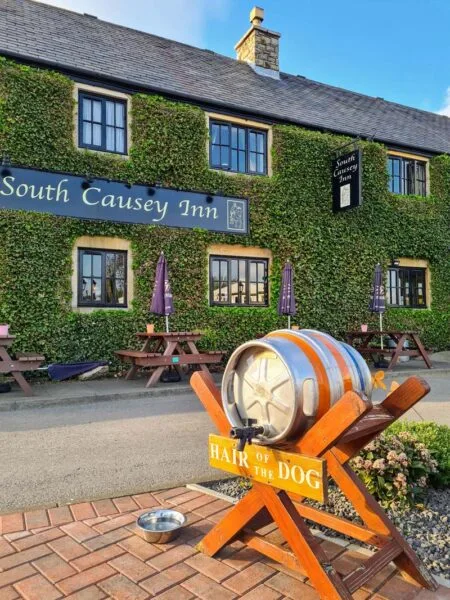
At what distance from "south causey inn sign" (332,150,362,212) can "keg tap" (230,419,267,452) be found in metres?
11.5

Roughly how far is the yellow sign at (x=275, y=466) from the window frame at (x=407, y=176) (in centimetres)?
1443

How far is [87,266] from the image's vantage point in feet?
35.4

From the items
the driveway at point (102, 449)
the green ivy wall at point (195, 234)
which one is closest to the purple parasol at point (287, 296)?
the green ivy wall at point (195, 234)

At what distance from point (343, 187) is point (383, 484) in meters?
11.4

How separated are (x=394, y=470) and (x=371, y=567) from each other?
114cm

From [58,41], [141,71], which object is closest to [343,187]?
[141,71]

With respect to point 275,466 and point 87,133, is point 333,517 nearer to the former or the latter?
point 275,466

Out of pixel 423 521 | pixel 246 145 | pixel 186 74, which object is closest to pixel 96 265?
pixel 246 145

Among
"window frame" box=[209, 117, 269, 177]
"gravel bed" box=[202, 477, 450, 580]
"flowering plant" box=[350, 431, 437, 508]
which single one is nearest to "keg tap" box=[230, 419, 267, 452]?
"gravel bed" box=[202, 477, 450, 580]

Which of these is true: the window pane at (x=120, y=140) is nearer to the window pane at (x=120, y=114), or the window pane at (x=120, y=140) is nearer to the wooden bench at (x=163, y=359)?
the window pane at (x=120, y=114)

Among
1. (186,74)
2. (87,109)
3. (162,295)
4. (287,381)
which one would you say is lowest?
(287,381)

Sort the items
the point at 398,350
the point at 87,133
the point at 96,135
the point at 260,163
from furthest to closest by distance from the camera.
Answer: the point at 260,163 < the point at 398,350 < the point at 96,135 < the point at 87,133

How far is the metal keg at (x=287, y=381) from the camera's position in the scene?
2303 millimetres

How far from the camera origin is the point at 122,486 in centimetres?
388
